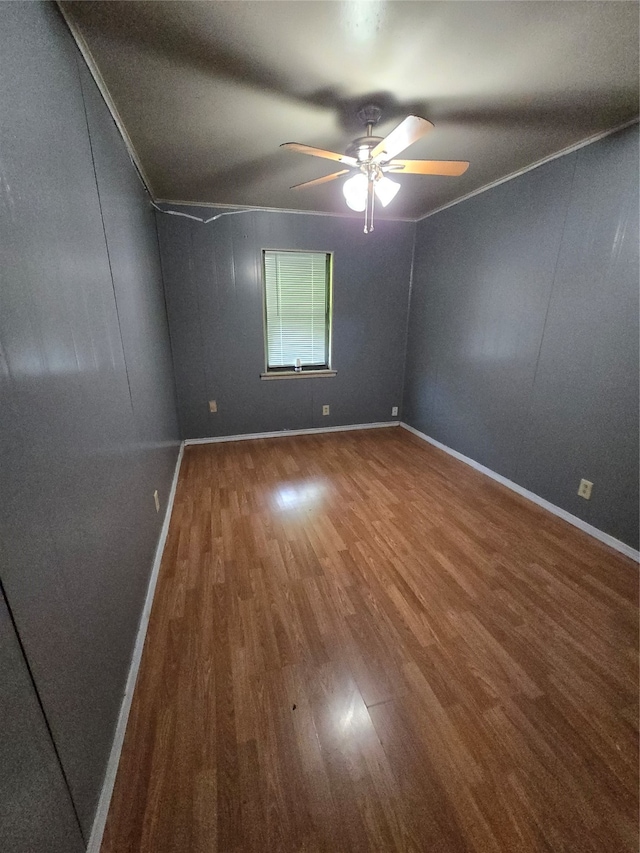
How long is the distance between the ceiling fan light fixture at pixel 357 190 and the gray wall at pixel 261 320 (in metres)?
1.56

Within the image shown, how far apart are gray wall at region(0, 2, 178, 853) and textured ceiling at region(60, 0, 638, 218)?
0.29 meters

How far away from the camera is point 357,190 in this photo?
1.89m

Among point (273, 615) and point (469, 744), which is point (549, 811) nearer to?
point (469, 744)

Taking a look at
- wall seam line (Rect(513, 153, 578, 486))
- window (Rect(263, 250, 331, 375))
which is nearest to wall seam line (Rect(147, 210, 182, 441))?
window (Rect(263, 250, 331, 375))

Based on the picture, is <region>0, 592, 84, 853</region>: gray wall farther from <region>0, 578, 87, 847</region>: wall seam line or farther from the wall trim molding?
the wall trim molding

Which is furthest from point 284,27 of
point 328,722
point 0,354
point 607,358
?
point 328,722

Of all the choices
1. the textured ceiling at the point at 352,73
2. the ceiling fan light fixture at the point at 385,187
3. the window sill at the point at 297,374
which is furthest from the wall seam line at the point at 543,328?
the window sill at the point at 297,374

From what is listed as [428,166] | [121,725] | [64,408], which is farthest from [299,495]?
[428,166]

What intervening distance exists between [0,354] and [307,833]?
1.42 m

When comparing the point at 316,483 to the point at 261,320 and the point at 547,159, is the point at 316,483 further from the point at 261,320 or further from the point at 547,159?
the point at 547,159

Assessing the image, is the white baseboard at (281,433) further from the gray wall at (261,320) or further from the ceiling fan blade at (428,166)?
the ceiling fan blade at (428,166)

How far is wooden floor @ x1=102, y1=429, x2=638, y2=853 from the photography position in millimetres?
917

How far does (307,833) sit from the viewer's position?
0.89 meters

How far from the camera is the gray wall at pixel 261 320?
3.20 meters
